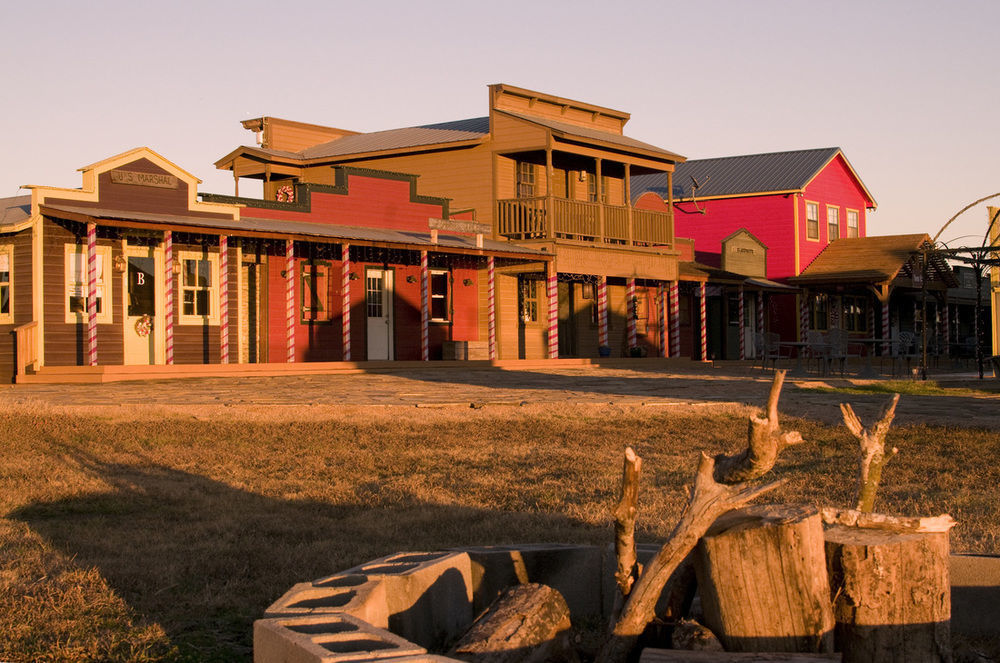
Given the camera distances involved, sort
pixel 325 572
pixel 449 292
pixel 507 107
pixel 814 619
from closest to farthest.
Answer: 1. pixel 814 619
2. pixel 325 572
3. pixel 449 292
4. pixel 507 107

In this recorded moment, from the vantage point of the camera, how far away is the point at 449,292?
24.9 metres

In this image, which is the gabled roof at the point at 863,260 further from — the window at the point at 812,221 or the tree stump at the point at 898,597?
the tree stump at the point at 898,597

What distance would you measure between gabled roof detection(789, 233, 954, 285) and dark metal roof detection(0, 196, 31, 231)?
2378 cm

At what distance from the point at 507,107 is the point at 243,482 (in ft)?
64.7

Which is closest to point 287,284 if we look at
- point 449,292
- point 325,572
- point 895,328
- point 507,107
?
point 449,292

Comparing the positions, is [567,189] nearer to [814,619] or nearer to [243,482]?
[243,482]

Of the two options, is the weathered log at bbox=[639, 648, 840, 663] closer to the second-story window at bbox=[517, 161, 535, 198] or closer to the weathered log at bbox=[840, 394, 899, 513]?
the weathered log at bbox=[840, 394, 899, 513]

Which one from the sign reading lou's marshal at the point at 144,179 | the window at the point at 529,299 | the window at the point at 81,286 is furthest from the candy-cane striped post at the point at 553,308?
the window at the point at 81,286

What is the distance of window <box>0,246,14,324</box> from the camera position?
19000 millimetres

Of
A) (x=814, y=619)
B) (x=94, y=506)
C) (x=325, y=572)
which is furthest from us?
(x=94, y=506)

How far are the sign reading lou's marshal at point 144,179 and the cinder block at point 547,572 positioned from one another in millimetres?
16393

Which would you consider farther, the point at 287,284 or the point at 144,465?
the point at 287,284

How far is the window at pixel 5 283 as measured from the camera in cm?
1900

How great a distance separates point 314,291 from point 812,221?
67.9 feet
